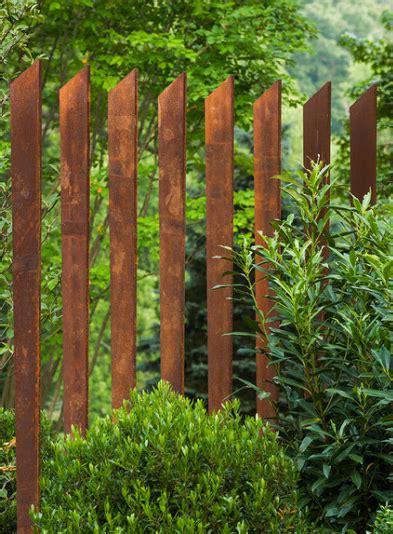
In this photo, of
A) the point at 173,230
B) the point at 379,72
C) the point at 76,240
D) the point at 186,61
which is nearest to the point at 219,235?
the point at 173,230

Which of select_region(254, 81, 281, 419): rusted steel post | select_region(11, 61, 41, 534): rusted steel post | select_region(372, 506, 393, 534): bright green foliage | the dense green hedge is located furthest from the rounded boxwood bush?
select_region(254, 81, 281, 419): rusted steel post

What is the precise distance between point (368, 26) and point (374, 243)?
179 ft

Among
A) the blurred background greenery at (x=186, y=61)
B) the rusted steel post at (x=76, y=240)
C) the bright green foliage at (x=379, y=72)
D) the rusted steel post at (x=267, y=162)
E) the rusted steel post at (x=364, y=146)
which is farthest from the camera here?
the bright green foliage at (x=379, y=72)

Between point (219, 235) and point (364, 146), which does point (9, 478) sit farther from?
point (364, 146)

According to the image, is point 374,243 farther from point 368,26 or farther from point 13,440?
point 368,26

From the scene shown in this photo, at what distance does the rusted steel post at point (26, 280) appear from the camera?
10.5ft

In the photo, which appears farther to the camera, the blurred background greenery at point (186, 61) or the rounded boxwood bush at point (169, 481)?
the blurred background greenery at point (186, 61)

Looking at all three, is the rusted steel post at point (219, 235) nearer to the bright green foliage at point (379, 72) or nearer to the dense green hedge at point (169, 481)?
the dense green hedge at point (169, 481)

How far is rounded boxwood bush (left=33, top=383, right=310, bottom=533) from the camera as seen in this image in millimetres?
2562

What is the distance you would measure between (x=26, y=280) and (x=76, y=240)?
27 cm

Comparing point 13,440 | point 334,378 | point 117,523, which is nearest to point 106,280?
point 13,440

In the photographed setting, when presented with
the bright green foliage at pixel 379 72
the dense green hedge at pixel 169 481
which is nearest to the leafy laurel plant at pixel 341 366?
the dense green hedge at pixel 169 481

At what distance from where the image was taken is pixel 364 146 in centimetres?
392

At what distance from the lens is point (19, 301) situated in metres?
3.21
